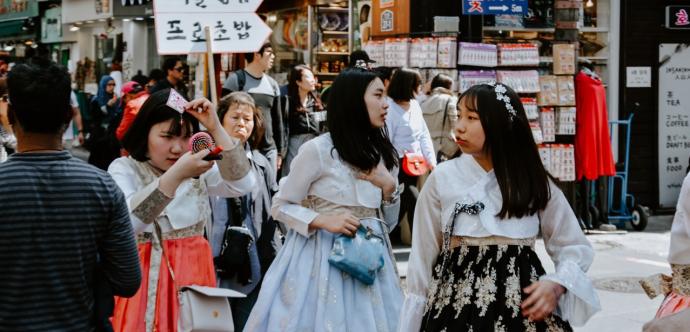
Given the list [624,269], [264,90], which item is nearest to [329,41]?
[264,90]

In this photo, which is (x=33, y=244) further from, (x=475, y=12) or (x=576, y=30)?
(x=576, y=30)

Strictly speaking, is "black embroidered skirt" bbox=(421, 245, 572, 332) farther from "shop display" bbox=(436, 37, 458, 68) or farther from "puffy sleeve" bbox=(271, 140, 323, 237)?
"shop display" bbox=(436, 37, 458, 68)

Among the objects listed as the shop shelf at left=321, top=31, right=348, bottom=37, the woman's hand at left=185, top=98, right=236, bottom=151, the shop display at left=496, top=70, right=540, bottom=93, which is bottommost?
the woman's hand at left=185, top=98, right=236, bottom=151

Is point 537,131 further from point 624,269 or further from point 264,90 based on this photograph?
point 264,90

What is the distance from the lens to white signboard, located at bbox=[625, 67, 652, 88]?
13.7 m

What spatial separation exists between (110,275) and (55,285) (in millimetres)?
228

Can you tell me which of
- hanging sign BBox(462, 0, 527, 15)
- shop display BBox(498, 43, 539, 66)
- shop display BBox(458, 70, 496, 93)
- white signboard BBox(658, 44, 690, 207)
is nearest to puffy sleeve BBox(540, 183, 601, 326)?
shop display BBox(458, 70, 496, 93)

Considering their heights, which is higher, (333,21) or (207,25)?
(333,21)

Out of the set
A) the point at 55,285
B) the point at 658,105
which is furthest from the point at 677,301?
the point at 658,105

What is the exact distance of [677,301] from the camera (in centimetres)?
429

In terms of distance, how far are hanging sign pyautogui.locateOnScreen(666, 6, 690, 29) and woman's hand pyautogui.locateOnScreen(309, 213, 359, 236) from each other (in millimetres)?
10227

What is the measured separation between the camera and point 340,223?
4.84 meters

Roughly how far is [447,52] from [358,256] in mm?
7108

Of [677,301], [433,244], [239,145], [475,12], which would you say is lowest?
[677,301]
